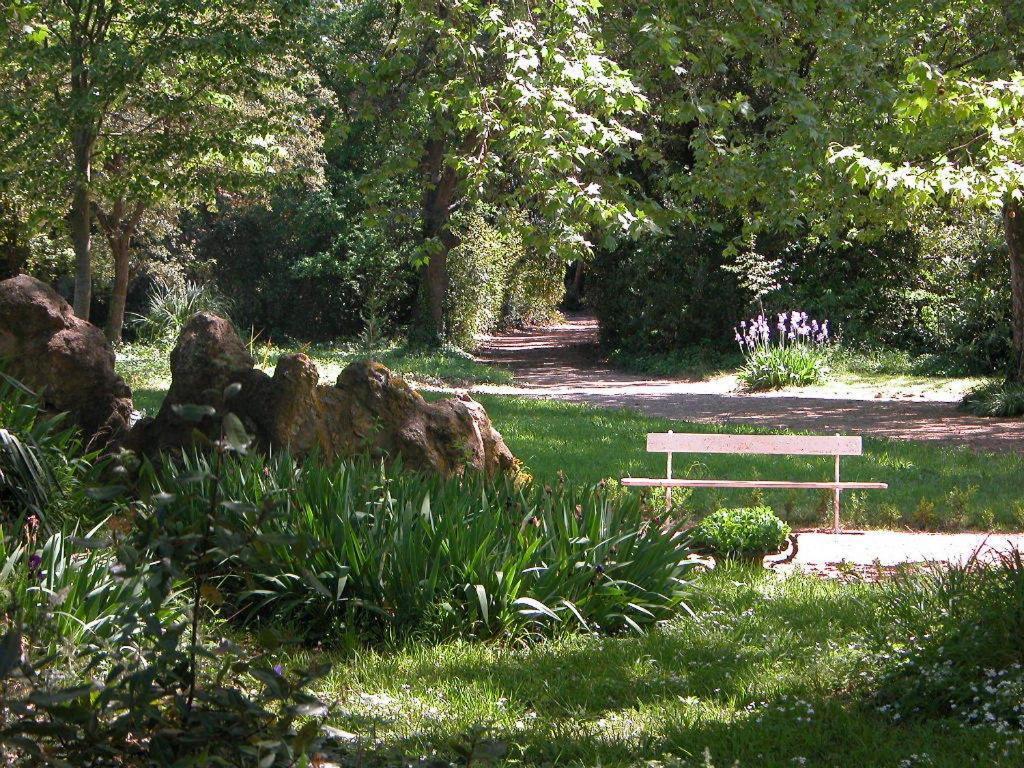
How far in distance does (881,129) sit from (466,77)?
6701mm

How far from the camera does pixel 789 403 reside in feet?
62.9

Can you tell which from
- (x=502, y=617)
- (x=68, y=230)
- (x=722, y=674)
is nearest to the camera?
(x=722, y=674)

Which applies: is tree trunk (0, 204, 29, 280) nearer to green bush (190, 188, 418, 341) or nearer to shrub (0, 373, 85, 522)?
green bush (190, 188, 418, 341)

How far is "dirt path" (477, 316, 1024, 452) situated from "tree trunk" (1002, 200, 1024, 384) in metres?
1.11

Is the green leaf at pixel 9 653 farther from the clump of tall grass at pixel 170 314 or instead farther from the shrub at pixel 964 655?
the clump of tall grass at pixel 170 314

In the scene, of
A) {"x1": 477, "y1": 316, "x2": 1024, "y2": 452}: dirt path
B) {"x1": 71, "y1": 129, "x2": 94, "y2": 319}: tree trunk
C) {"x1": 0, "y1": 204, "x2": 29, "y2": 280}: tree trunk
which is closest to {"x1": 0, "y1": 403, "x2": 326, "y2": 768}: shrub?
{"x1": 71, "y1": 129, "x2": 94, "y2": 319}: tree trunk

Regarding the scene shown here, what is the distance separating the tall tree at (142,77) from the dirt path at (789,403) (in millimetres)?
7559

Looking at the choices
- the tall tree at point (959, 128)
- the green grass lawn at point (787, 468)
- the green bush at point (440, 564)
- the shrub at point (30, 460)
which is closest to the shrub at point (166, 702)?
the green bush at point (440, 564)

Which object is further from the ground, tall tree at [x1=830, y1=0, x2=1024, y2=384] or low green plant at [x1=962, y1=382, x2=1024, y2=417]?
tall tree at [x1=830, y1=0, x2=1024, y2=384]

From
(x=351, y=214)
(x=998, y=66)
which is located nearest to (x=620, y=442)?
(x=998, y=66)

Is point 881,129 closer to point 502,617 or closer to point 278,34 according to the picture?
point 278,34

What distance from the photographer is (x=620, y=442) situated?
1342 centimetres

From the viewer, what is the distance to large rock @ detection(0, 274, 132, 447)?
7785 millimetres

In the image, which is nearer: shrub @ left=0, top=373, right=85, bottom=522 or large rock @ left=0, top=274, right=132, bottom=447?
shrub @ left=0, top=373, right=85, bottom=522
